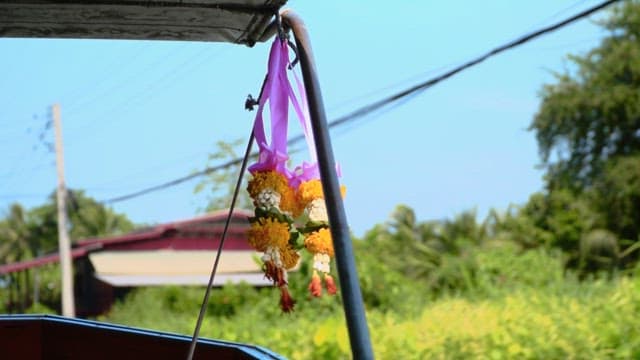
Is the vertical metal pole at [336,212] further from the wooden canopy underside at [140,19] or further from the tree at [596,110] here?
the tree at [596,110]

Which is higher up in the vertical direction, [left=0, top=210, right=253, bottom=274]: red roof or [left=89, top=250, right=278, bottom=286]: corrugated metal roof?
[left=0, top=210, right=253, bottom=274]: red roof

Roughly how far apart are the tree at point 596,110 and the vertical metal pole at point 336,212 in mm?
14377

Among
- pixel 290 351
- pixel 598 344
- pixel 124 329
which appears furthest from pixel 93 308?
pixel 124 329

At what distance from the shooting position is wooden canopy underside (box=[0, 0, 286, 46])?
4.48 ft

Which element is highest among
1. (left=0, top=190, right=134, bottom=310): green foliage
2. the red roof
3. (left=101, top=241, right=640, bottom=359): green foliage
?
(left=0, top=190, right=134, bottom=310): green foliage

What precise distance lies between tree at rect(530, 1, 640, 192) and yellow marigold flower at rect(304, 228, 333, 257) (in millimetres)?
14325

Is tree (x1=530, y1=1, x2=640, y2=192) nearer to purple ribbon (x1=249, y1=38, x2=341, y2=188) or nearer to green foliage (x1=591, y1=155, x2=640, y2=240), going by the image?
green foliage (x1=591, y1=155, x2=640, y2=240)

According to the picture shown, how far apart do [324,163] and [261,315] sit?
311 inches

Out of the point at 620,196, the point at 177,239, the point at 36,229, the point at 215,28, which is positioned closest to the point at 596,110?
the point at 620,196

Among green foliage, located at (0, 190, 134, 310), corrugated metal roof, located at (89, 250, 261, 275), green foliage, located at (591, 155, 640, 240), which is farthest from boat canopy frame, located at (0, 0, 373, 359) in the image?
green foliage, located at (0, 190, 134, 310)

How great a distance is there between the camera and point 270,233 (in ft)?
4.33

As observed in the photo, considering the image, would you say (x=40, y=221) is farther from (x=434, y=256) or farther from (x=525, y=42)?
(x=525, y=42)

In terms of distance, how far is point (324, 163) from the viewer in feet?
4.05

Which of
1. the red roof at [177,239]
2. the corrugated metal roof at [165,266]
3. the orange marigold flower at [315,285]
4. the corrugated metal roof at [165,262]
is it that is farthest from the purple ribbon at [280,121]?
the red roof at [177,239]
